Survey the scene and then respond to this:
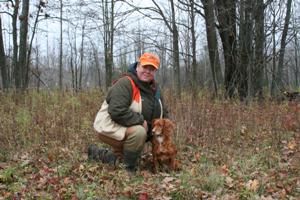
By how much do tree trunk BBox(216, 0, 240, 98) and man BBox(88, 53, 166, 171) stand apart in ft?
20.1

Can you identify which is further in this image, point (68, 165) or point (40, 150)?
point (40, 150)

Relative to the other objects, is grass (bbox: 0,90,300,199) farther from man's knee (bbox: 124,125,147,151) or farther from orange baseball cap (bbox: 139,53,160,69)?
orange baseball cap (bbox: 139,53,160,69)

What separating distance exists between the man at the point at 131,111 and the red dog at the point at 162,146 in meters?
0.16

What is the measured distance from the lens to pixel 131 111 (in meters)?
5.21

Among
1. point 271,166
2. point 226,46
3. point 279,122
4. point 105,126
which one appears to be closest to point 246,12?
point 226,46

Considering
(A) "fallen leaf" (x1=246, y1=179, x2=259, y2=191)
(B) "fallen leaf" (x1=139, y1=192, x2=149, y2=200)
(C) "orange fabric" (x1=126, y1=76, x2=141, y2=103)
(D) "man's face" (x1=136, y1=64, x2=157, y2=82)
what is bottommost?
(A) "fallen leaf" (x1=246, y1=179, x2=259, y2=191)

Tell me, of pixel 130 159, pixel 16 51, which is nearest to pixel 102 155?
pixel 130 159

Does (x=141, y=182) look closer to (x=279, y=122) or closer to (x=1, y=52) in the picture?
(x=279, y=122)

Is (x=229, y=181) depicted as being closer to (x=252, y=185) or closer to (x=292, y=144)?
(x=252, y=185)

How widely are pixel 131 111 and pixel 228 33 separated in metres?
7.42

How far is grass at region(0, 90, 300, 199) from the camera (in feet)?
14.8

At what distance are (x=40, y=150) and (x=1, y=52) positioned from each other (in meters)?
8.88

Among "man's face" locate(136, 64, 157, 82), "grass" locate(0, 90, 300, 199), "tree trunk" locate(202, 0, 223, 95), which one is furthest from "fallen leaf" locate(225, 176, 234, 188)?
"tree trunk" locate(202, 0, 223, 95)

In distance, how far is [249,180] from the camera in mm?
4859
